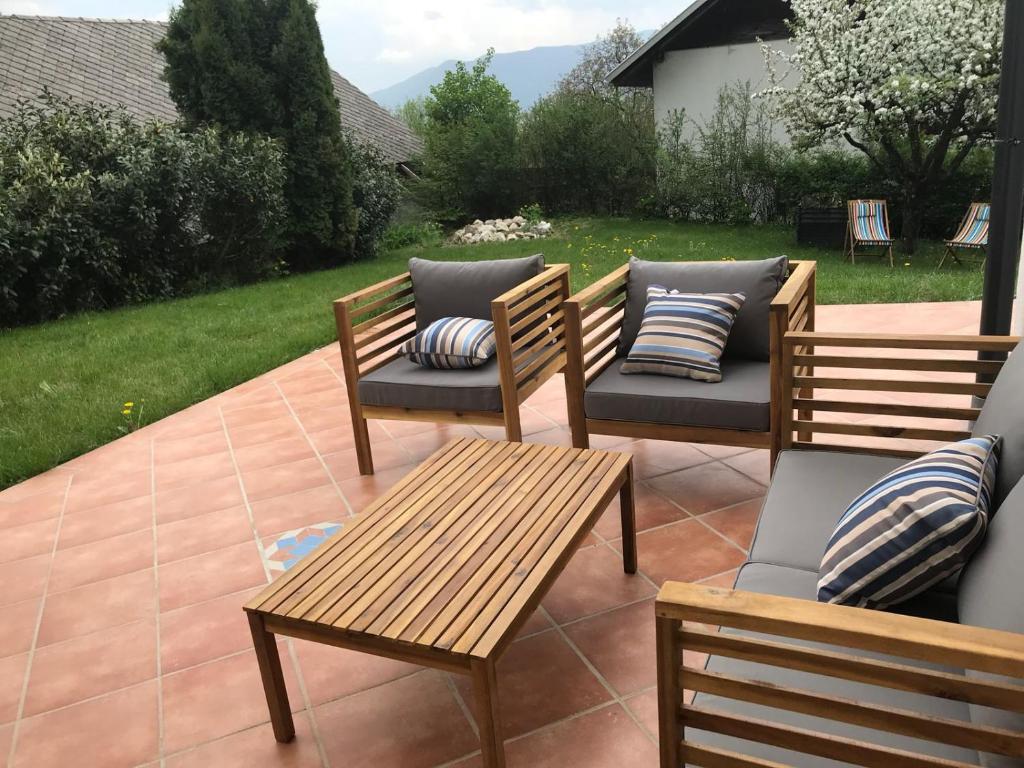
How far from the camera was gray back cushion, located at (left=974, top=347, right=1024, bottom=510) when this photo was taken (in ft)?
5.43

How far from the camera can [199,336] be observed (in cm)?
668

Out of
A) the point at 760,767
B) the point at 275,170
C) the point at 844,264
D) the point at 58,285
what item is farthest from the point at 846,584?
the point at 275,170

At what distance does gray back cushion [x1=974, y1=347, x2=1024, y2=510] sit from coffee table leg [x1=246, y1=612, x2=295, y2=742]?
1.65 meters

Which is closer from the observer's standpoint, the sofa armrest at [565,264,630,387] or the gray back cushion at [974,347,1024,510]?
the gray back cushion at [974,347,1024,510]

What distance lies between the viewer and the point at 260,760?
1.99 meters

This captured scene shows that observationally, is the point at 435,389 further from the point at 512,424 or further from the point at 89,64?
the point at 89,64

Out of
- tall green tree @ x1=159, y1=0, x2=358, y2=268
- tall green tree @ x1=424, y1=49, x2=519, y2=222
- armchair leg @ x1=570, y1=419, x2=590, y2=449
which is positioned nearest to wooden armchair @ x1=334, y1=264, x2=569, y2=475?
armchair leg @ x1=570, y1=419, x2=590, y2=449

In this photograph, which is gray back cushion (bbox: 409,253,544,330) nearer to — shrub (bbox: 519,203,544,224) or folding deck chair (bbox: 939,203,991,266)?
folding deck chair (bbox: 939,203,991,266)

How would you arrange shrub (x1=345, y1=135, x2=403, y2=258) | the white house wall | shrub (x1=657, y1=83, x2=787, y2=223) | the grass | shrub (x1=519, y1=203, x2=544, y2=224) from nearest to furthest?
the grass, shrub (x1=345, y1=135, x2=403, y2=258), shrub (x1=657, y1=83, x2=787, y2=223), the white house wall, shrub (x1=519, y1=203, x2=544, y2=224)

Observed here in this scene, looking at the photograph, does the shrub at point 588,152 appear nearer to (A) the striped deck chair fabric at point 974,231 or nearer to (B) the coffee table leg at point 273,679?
(A) the striped deck chair fabric at point 974,231

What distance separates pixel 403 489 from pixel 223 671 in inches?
29.3

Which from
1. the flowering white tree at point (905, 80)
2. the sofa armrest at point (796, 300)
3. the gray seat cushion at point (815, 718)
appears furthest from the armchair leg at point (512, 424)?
the flowering white tree at point (905, 80)

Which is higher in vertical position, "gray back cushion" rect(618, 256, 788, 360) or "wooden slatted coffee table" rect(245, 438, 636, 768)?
"gray back cushion" rect(618, 256, 788, 360)

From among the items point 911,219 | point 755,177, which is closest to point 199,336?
point 911,219
